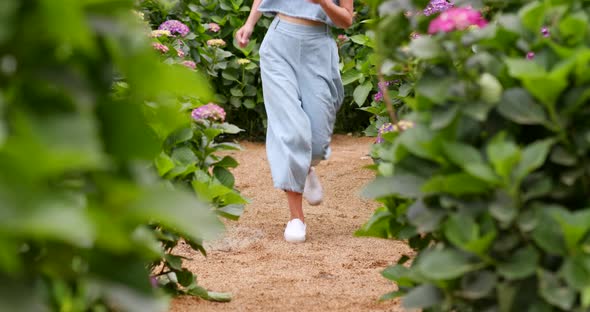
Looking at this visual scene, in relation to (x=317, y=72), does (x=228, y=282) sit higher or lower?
lower

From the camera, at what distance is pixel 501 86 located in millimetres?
2381

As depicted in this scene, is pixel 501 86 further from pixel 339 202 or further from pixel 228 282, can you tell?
pixel 339 202

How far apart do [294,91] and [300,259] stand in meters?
1.03

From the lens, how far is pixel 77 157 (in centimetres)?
137

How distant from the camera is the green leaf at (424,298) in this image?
2.32 m

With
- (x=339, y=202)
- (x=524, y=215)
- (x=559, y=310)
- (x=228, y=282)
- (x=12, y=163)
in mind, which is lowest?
(x=339, y=202)

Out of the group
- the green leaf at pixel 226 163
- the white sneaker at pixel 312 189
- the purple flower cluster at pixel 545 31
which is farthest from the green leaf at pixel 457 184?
the white sneaker at pixel 312 189

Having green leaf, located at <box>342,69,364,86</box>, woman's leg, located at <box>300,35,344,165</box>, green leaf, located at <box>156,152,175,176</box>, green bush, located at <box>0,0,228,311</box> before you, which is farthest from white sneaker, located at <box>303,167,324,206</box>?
green bush, located at <box>0,0,228,311</box>

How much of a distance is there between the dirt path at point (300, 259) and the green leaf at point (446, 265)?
185 centimetres

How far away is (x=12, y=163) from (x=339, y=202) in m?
5.47

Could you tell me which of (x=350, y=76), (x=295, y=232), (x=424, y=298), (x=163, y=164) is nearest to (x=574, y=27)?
(x=424, y=298)

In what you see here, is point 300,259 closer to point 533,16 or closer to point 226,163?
point 226,163

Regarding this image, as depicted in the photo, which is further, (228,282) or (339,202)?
(339,202)

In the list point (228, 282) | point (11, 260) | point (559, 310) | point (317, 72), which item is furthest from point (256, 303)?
point (11, 260)
